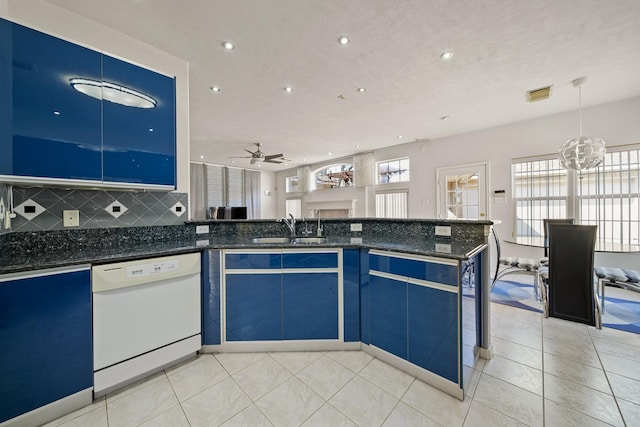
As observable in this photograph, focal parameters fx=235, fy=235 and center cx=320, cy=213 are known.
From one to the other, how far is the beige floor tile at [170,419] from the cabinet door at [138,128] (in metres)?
1.58

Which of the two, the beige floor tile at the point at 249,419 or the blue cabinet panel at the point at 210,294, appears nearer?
the beige floor tile at the point at 249,419

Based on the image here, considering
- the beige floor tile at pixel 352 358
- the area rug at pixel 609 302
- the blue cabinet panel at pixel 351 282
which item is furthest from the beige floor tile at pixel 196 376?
the area rug at pixel 609 302

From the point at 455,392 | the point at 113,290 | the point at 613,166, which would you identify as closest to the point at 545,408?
the point at 455,392

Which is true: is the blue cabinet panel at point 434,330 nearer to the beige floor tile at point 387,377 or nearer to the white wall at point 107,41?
the beige floor tile at point 387,377

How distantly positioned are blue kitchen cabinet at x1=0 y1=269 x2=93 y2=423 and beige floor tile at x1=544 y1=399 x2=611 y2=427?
267 cm

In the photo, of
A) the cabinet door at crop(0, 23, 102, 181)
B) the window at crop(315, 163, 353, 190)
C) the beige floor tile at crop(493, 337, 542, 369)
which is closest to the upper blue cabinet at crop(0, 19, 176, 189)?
the cabinet door at crop(0, 23, 102, 181)

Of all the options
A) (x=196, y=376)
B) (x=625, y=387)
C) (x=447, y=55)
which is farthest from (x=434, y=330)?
(x=447, y=55)

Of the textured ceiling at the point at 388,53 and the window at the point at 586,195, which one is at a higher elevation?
the textured ceiling at the point at 388,53

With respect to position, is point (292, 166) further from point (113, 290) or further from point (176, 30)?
point (113, 290)

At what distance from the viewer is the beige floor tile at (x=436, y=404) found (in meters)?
1.31

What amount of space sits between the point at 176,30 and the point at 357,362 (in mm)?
3128

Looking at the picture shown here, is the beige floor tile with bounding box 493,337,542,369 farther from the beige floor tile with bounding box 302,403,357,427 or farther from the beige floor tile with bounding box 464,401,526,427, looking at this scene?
the beige floor tile with bounding box 302,403,357,427

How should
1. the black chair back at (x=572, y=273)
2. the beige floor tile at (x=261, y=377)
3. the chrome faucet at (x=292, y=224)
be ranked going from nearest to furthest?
the beige floor tile at (x=261, y=377) → the black chair back at (x=572, y=273) → the chrome faucet at (x=292, y=224)

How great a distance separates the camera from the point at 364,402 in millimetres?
1432
